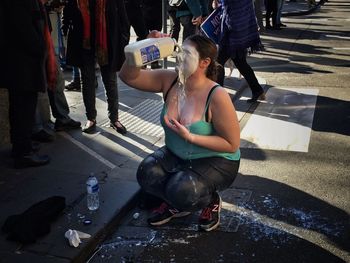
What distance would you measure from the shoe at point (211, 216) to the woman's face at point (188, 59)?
0.93m

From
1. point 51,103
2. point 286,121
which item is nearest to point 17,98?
point 51,103

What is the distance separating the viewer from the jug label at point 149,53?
124 inches

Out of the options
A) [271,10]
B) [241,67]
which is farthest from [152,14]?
[271,10]

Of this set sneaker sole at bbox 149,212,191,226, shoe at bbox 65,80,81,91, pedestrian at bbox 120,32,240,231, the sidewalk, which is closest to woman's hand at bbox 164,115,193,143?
pedestrian at bbox 120,32,240,231

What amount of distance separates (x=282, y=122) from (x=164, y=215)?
9.08 feet

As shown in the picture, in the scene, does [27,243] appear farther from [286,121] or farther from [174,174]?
[286,121]

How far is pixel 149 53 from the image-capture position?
3.18 m

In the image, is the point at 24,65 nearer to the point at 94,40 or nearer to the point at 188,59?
the point at 94,40

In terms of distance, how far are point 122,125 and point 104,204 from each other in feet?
5.81

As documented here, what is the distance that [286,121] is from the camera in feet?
19.8

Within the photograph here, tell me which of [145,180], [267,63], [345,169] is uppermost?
[145,180]

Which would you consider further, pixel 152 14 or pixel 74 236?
pixel 152 14

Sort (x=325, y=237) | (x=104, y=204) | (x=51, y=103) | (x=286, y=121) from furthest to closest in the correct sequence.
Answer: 1. (x=286, y=121)
2. (x=51, y=103)
3. (x=104, y=204)
4. (x=325, y=237)

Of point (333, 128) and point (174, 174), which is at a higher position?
point (174, 174)
